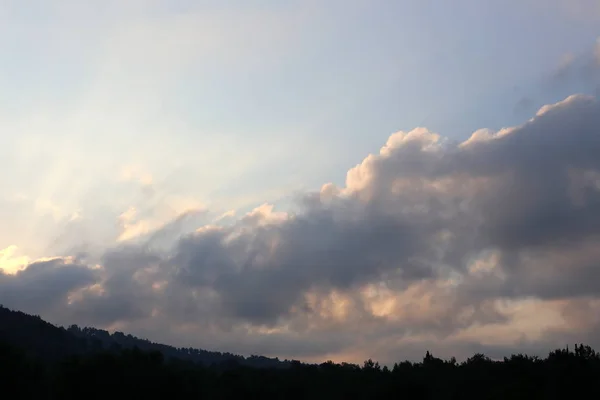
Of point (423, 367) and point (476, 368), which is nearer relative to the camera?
point (476, 368)

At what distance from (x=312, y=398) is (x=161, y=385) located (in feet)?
139

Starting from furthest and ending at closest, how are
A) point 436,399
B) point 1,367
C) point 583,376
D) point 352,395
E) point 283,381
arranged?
1. point 283,381
2. point 352,395
3. point 436,399
4. point 1,367
5. point 583,376

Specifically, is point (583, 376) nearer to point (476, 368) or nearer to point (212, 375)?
point (476, 368)

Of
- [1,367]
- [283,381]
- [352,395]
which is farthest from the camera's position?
[283,381]

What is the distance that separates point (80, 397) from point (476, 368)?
89465 mm

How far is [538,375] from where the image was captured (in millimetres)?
120812

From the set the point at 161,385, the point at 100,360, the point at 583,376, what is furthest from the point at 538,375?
the point at 100,360

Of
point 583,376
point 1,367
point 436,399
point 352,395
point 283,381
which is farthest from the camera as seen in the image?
point 283,381

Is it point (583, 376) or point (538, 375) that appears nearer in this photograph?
point (583, 376)

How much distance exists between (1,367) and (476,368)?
103256mm

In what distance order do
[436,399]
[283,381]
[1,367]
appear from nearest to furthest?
[1,367], [436,399], [283,381]

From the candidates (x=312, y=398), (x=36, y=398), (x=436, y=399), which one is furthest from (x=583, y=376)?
(x=36, y=398)

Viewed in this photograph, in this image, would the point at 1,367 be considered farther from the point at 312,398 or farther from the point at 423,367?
the point at 423,367

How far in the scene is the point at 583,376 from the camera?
109188mm
